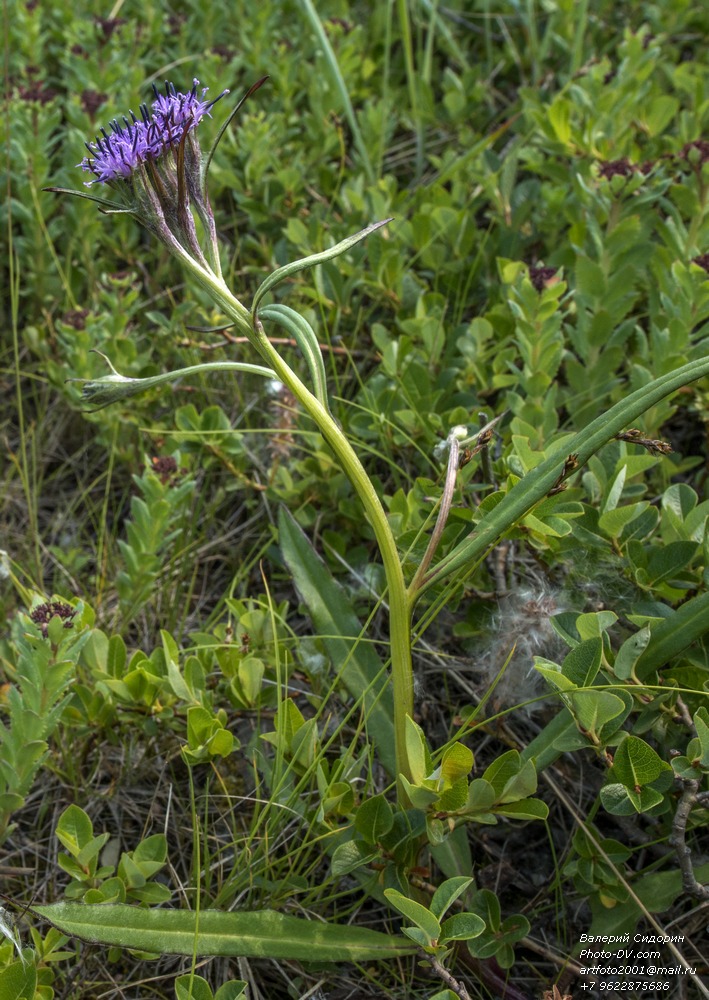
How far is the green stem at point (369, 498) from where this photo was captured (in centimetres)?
145

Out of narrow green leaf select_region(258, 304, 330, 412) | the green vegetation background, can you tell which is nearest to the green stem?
narrow green leaf select_region(258, 304, 330, 412)


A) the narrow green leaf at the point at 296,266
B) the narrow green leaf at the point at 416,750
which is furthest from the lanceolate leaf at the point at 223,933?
the narrow green leaf at the point at 296,266

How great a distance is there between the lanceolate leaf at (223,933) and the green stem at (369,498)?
0.36 meters

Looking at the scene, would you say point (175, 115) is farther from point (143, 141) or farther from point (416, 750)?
point (416, 750)

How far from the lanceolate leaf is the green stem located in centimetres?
36

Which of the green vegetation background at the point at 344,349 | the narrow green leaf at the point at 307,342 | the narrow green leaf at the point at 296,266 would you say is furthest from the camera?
the green vegetation background at the point at 344,349

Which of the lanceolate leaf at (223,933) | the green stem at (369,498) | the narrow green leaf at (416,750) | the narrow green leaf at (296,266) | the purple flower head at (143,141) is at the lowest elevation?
the lanceolate leaf at (223,933)

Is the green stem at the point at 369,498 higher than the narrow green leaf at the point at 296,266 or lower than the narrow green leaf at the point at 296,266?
lower

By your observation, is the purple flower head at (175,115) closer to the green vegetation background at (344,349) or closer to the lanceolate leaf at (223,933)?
the green vegetation background at (344,349)

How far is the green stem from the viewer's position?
1.45 m

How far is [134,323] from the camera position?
2986 millimetres

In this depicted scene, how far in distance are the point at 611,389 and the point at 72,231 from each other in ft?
6.28

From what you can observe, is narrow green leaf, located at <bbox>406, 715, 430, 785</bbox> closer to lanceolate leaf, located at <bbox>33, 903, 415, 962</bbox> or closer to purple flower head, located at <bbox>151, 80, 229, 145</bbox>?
lanceolate leaf, located at <bbox>33, 903, 415, 962</bbox>

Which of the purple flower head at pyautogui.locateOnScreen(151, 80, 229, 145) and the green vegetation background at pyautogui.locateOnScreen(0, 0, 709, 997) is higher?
the purple flower head at pyautogui.locateOnScreen(151, 80, 229, 145)
